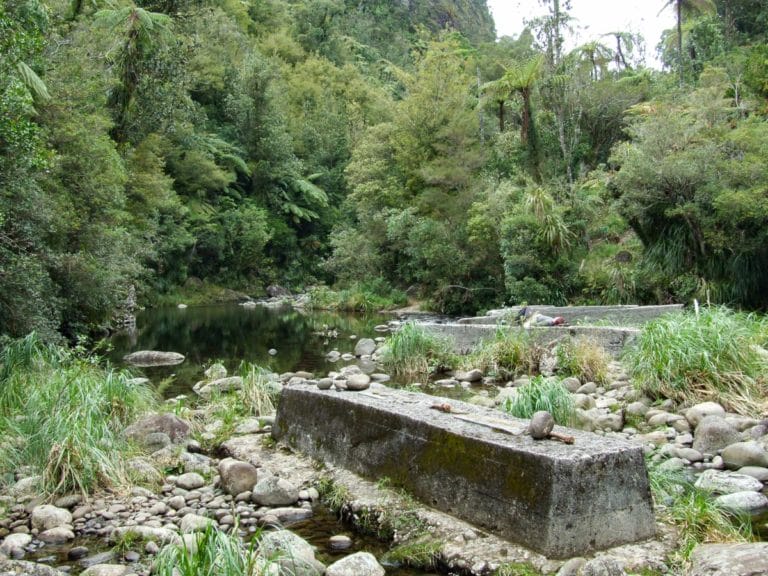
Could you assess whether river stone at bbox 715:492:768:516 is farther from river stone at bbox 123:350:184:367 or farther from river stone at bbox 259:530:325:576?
river stone at bbox 123:350:184:367

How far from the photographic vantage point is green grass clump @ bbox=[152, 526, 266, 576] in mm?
3412

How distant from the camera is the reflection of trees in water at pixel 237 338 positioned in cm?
1383

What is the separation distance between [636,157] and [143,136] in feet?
48.2

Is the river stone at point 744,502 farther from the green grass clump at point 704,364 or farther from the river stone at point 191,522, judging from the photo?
the river stone at point 191,522

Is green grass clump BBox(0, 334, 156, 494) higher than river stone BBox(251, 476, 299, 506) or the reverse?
higher

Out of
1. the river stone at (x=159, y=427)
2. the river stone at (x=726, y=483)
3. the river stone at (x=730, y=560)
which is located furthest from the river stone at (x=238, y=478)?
the river stone at (x=726, y=483)

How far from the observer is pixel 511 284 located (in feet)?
69.2

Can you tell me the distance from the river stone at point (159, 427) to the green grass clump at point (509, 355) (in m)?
5.80

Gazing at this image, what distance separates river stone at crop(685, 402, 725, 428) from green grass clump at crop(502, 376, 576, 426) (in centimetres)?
148

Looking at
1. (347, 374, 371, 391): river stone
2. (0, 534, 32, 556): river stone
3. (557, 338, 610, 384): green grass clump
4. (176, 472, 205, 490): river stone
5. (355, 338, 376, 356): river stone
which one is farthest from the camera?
(355, 338, 376, 356): river stone

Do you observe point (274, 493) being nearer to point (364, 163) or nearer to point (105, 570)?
point (105, 570)

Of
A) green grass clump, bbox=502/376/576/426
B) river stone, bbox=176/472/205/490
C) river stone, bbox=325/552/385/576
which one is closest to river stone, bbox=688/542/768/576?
river stone, bbox=325/552/385/576

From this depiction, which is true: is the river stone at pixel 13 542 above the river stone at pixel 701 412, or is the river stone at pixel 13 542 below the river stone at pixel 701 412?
above

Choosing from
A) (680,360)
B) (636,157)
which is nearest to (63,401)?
(680,360)
